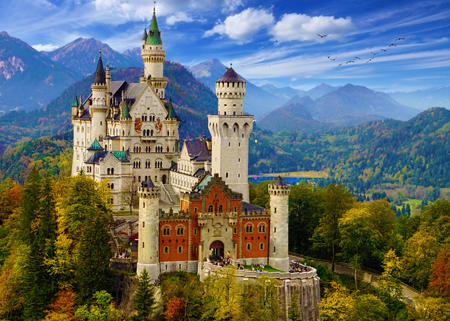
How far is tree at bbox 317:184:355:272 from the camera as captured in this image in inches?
3642

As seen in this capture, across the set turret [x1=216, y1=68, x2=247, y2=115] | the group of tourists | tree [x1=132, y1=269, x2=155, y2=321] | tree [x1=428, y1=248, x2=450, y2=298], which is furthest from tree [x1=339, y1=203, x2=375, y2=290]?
tree [x1=132, y1=269, x2=155, y2=321]

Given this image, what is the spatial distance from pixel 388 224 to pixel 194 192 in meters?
32.7

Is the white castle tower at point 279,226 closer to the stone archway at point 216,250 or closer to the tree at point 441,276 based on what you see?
the stone archway at point 216,250

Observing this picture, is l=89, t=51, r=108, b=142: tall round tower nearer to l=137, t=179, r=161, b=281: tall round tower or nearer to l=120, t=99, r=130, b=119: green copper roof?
l=120, t=99, r=130, b=119: green copper roof

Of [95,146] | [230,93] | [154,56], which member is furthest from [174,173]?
[154,56]

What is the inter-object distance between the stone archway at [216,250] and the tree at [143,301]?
1053 cm

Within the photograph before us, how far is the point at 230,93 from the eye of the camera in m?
92.5

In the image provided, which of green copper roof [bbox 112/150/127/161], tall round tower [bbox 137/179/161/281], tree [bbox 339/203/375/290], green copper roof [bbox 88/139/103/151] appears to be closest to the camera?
tall round tower [bbox 137/179/161/281]

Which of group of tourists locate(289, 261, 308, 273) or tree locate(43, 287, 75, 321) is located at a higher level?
group of tourists locate(289, 261, 308, 273)

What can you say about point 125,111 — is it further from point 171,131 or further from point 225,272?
point 225,272

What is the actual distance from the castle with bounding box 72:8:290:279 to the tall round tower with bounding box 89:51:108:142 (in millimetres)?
193

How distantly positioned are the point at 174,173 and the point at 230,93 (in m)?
24.7

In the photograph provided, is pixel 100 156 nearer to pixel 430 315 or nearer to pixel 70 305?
pixel 70 305

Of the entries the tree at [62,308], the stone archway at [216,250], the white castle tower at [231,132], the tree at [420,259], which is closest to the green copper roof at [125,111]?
the white castle tower at [231,132]
